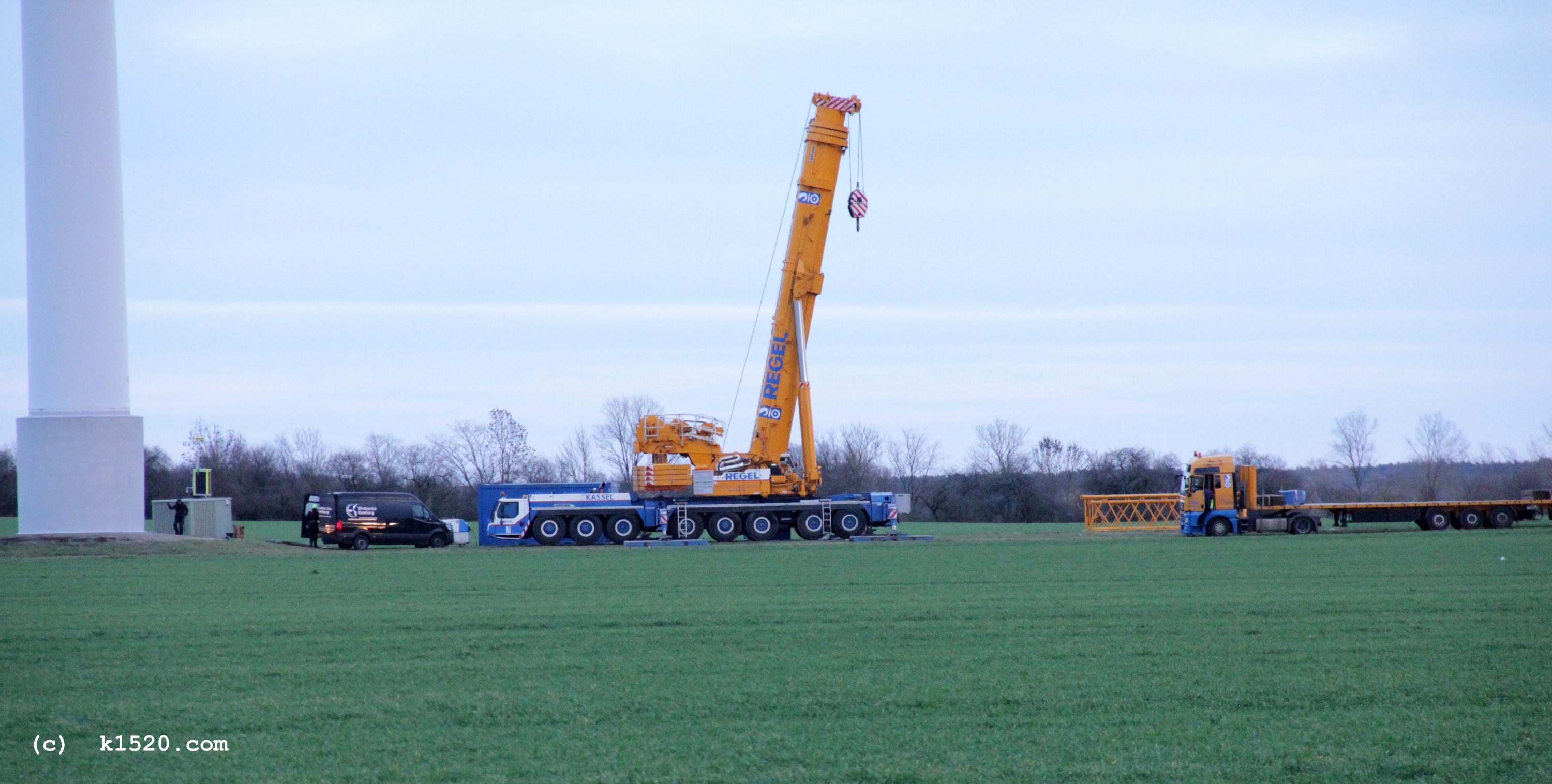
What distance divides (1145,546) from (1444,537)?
903cm

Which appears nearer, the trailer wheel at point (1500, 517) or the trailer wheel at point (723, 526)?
the trailer wheel at point (723, 526)

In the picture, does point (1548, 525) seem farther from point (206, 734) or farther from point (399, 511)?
point (206, 734)

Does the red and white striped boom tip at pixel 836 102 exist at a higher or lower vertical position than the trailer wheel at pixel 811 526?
higher

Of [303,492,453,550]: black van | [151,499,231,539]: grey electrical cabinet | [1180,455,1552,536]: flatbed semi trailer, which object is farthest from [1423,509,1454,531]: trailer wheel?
[151,499,231,539]: grey electrical cabinet

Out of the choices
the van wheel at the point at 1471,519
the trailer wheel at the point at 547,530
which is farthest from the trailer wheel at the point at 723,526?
the van wheel at the point at 1471,519

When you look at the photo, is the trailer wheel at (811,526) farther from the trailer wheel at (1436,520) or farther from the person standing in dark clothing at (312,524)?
the trailer wheel at (1436,520)

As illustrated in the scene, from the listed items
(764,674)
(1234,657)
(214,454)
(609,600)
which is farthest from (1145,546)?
(214,454)

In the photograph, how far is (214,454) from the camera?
90750 mm

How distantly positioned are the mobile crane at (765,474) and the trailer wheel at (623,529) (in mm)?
31

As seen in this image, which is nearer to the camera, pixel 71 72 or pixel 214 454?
pixel 71 72

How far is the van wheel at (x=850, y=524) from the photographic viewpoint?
37.1 m

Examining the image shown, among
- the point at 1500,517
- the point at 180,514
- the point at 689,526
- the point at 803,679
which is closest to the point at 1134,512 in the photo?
the point at 1500,517

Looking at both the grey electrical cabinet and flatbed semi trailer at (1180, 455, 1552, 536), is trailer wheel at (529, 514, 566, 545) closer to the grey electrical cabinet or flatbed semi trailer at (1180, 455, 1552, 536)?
Answer: the grey electrical cabinet

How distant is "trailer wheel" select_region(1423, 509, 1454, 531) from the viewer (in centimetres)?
3991
